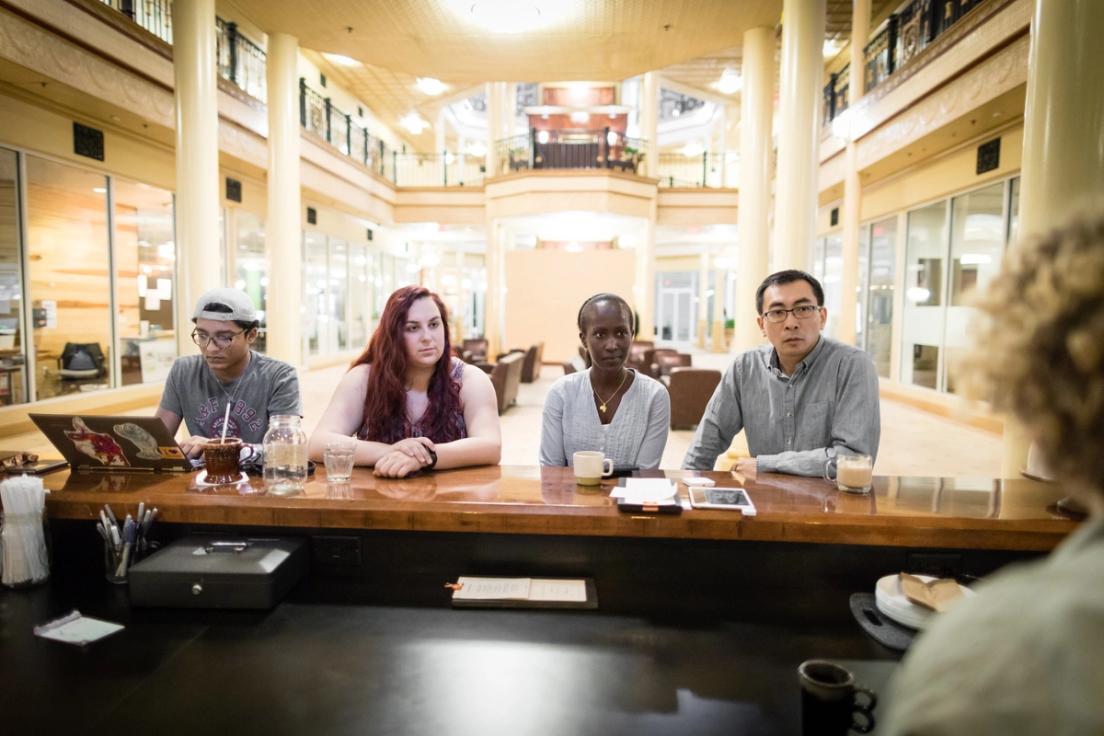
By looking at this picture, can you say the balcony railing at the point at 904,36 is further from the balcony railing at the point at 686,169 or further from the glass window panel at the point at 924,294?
the balcony railing at the point at 686,169

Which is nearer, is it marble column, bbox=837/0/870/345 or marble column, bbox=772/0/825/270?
marble column, bbox=772/0/825/270

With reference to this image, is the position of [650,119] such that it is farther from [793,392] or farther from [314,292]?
[793,392]

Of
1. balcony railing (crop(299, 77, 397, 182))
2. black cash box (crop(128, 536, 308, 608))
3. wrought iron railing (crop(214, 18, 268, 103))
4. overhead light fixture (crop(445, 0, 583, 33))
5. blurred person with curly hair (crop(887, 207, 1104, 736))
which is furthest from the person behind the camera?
balcony railing (crop(299, 77, 397, 182))

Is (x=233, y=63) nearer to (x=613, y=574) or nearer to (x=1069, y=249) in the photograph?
(x=613, y=574)

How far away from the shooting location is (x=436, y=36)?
327 inches

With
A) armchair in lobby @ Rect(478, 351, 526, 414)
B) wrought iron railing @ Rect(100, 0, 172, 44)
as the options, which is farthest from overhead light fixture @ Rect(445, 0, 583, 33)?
armchair in lobby @ Rect(478, 351, 526, 414)

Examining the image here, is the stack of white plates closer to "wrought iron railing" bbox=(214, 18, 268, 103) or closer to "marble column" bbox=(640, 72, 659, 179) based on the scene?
"wrought iron railing" bbox=(214, 18, 268, 103)

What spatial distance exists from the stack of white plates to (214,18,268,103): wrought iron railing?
37.8 ft

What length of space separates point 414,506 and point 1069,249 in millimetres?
1396

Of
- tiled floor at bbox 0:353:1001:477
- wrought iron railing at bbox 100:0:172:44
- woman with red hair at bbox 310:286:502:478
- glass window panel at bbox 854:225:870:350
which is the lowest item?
tiled floor at bbox 0:353:1001:477

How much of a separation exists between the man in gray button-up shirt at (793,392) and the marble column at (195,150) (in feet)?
17.7

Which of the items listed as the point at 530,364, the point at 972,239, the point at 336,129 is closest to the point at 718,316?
the point at 530,364

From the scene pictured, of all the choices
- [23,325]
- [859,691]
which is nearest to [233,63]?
[23,325]

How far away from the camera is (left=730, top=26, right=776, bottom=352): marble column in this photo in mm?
7406
